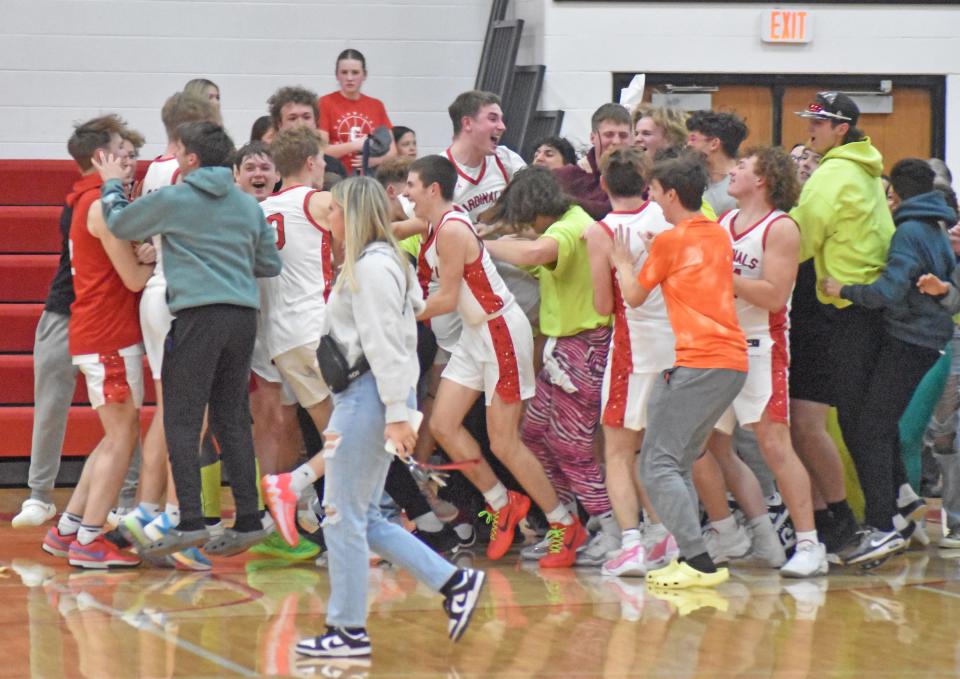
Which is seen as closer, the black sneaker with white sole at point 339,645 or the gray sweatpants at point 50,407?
the black sneaker with white sole at point 339,645

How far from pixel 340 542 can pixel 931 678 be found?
1717mm

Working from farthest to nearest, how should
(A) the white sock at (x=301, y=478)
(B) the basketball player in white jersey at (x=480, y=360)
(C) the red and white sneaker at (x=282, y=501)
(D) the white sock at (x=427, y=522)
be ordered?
(D) the white sock at (x=427, y=522) → (B) the basketball player in white jersey at (x=480, y=360) → (A) the white sock at (x=301, y=478) → (C) the red and white sneaker at (x=282, y=501)

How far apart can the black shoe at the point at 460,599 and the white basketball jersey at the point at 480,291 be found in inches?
60.2

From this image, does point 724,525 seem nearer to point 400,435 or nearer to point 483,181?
point 483,181

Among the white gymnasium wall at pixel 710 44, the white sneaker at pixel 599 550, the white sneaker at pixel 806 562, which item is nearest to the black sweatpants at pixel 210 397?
the white sneaker at pixel 599 550

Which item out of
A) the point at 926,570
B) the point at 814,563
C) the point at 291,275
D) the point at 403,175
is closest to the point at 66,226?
the point at 291,275

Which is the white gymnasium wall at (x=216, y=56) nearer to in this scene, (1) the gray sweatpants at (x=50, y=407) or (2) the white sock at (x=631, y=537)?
(1) the gray sweatpants at (x=50, y=407)

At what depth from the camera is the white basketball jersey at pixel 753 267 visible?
5570 mm

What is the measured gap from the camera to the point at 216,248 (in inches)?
213

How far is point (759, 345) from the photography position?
5594 mm

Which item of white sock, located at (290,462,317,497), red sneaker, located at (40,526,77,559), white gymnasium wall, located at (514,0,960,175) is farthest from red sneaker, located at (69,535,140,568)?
white gymnasium wall, located at (514,0,960,175)

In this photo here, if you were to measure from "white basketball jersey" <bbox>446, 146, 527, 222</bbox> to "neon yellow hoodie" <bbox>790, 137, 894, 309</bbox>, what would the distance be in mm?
1349

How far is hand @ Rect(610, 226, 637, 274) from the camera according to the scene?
5.37 metres

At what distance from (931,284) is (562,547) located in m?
1.78
